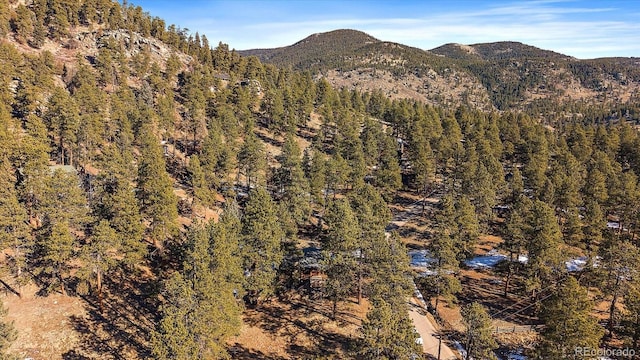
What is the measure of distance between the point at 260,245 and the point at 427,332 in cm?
1976

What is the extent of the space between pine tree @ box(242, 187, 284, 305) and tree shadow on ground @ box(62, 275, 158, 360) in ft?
30.7

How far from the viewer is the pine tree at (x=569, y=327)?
26.5 m

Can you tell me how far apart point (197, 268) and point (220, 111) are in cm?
5671

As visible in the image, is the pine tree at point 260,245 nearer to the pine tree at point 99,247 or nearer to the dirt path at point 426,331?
the pine tree at point 99,247

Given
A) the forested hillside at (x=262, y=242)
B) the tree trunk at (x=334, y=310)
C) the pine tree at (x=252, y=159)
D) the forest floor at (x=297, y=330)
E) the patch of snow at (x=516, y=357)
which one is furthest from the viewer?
the pine tree at (x=252, y=159)

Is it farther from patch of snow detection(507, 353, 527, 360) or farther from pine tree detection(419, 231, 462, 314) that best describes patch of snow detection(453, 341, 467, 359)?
pine tree detection(419, 231, 462, 314)

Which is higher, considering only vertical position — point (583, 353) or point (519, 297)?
point (583, 353)

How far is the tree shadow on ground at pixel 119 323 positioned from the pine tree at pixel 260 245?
368 inches

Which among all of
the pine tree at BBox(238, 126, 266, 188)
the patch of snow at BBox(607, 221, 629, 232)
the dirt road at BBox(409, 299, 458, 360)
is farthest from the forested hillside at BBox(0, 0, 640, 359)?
the dirt road at BBox(409, 299, 458, 360)

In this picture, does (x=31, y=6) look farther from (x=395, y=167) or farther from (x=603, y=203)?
(x=603, y=203)

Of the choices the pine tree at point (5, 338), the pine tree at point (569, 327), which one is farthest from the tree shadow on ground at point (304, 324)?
the pine tree at point (5, 338)

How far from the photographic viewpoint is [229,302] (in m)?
32.1

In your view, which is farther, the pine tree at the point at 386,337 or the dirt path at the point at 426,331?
the dirt path at the point at 426,331

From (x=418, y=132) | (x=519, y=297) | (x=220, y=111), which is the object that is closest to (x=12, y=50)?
(x=220, y=111)
